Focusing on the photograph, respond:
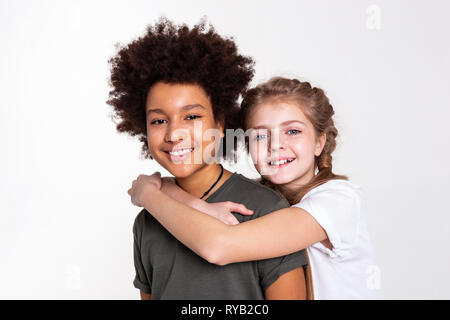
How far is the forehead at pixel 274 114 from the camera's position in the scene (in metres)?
2.04

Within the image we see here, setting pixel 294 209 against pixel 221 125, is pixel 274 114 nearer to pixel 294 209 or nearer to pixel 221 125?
pixel 221 125

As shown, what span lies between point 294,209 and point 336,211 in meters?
0.18

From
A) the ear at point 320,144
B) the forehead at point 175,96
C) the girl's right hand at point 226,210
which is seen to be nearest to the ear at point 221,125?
the forehead at point 175,96

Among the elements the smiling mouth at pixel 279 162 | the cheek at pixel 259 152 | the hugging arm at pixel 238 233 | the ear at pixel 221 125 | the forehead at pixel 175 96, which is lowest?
the hugging arm at pixel 238 233

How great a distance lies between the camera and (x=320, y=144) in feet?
7.27

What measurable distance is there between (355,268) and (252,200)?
19.8 inches

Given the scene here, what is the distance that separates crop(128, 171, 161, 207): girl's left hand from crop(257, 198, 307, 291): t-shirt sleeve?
52cm

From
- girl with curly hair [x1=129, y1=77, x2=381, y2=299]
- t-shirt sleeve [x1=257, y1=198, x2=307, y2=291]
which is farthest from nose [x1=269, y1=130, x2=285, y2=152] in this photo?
t-shirt sleeve [x1=257, y1=198, x2=307, y2=291]

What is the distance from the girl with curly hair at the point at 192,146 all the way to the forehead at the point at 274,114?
0.09 meters

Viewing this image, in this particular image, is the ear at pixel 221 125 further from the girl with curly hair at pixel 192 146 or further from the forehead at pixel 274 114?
the forehead at pixel 274 114

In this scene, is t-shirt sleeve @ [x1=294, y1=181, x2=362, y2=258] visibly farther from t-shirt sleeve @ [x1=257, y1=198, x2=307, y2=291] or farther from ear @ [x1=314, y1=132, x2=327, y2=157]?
ear @ [x1=314, y1=132, x2=327, y2=157]

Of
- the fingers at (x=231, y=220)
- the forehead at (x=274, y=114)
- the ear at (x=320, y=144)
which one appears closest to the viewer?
the fingers at (x=231, y=220)
